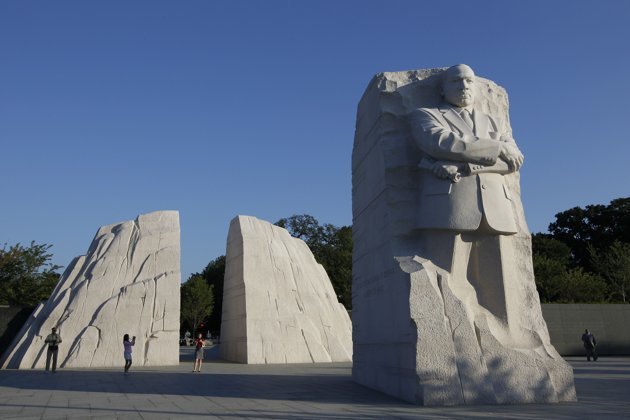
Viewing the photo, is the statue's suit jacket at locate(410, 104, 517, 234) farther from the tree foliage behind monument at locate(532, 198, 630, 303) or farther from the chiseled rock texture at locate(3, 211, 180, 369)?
the tree foliage behind monument at locate(532, 198, 630, 303)

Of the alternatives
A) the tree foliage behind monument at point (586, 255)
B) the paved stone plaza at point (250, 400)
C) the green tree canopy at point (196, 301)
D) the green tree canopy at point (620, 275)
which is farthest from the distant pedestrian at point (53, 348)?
the green tree canopy at point (620, 275)

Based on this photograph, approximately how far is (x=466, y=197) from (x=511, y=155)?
93 cm

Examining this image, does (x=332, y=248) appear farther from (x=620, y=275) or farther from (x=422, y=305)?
(x=422, y=305)

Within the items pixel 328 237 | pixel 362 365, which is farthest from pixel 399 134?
pixel 328 237

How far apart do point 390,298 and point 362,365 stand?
2297 mm

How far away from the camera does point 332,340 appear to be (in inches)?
748

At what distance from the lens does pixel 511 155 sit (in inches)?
306

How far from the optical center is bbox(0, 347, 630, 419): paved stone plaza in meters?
6.25

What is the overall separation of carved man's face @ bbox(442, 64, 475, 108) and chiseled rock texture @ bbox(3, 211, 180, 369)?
463 inches

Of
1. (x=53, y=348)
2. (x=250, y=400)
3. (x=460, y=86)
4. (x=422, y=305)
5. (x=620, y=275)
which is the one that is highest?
(x=460, y=86)

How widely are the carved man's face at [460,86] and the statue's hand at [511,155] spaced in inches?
34.0

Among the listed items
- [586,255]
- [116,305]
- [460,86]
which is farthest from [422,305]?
[586,255]

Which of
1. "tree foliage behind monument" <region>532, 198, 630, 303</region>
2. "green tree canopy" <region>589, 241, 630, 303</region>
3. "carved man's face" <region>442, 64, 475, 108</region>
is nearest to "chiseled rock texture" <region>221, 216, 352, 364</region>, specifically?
"carved man's face" <region>442, 64, 475, 108</region>

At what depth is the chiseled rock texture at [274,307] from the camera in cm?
1725
